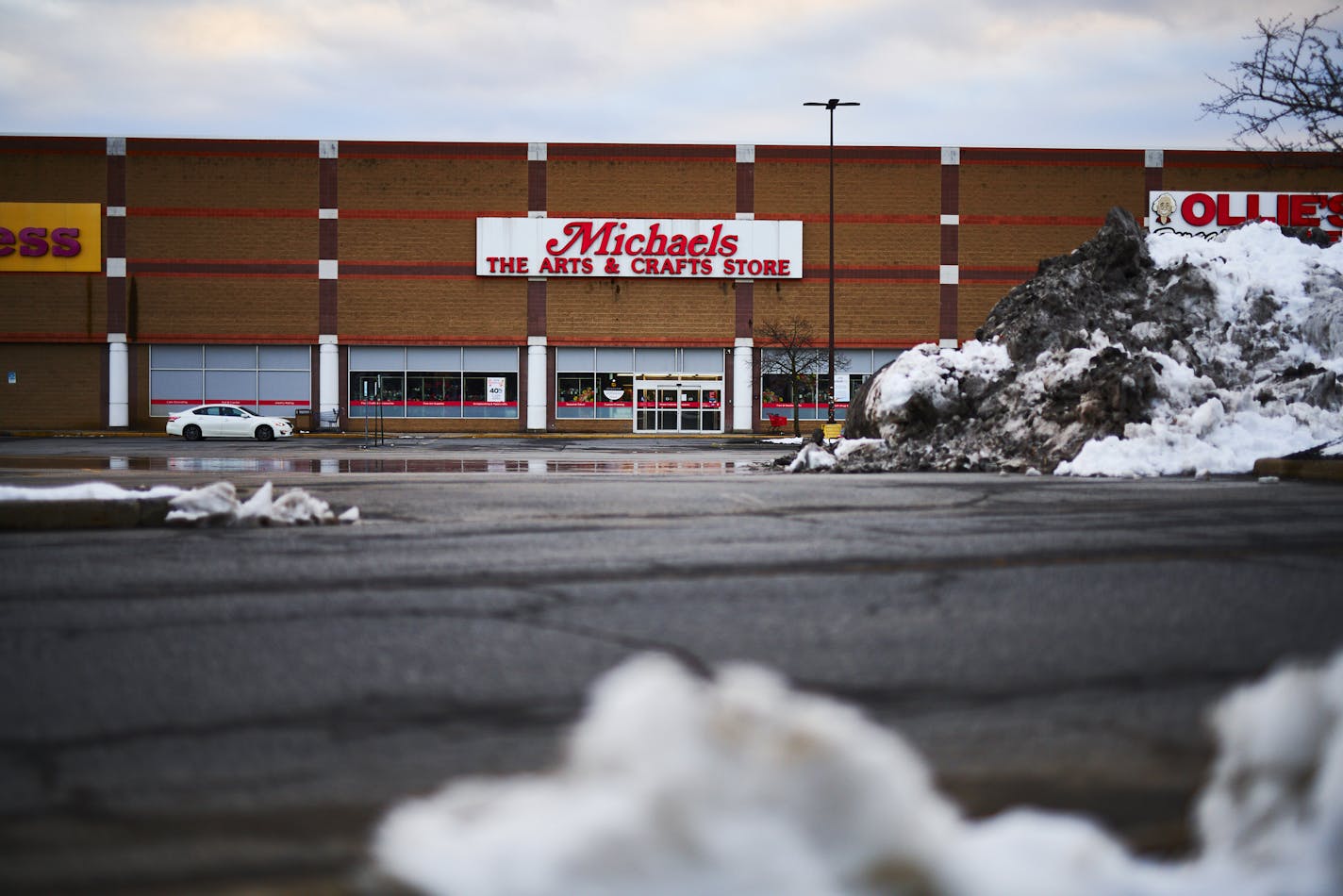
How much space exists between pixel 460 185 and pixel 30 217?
674 inches

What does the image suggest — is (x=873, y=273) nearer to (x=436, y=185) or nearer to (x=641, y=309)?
(x=641, y=309)

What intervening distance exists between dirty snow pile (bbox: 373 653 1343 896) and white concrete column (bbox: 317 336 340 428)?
44.6 metres

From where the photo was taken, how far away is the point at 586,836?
92.0 inches

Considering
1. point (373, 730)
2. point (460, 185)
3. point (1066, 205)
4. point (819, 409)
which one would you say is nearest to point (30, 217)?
point (460, 185)

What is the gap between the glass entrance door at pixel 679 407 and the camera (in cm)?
4638

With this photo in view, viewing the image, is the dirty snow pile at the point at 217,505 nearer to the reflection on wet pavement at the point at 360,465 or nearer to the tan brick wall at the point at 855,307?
the reflection on wet pavement at the point at 360,465

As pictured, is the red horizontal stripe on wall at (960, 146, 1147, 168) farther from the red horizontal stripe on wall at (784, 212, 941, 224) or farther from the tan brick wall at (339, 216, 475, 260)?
the tan brick wall at (339, 216, 475, 260)

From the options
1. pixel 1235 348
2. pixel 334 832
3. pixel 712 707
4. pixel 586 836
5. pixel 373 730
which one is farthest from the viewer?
pixel 1235 348

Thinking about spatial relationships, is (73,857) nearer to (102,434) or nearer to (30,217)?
(102,434)

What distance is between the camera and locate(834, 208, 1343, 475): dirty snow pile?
1562cm

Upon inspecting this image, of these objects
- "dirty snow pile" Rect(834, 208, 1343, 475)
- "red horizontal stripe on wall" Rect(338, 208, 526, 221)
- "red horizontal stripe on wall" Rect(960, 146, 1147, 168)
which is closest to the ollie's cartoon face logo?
"red horizontal stripe on wall" Rect(960, 146, 1147, 168)

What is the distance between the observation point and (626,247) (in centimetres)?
4550

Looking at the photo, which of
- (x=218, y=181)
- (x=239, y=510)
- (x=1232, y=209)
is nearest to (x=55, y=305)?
(x=218, y=181)

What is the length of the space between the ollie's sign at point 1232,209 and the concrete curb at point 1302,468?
1421 inches
